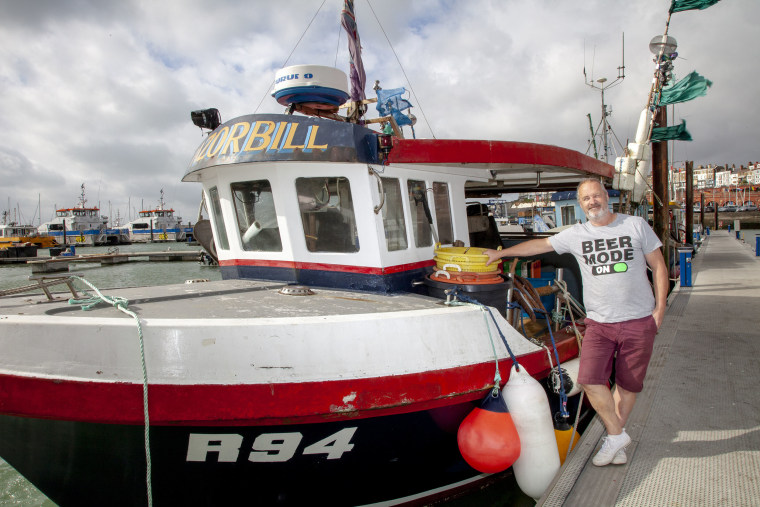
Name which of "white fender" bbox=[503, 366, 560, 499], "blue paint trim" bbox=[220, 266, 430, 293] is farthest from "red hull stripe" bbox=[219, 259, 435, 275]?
"white fender" bbox=[503, 366, 560, 499]

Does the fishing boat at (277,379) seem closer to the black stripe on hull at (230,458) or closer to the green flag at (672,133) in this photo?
the black stripe on hull at (230,458)

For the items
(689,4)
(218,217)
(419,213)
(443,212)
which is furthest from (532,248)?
(689,4)

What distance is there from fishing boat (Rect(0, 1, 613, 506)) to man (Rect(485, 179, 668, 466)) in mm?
482

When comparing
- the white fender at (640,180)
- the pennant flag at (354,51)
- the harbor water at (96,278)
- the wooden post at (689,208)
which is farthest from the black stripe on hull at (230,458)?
the wooden post at (689,208)

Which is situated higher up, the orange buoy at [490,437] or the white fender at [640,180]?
the white fender at [640,180]

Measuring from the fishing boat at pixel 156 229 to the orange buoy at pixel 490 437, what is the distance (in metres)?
88.4

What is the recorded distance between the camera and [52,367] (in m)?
2.69

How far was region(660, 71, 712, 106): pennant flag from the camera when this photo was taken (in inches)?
291

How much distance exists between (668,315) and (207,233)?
671 cm

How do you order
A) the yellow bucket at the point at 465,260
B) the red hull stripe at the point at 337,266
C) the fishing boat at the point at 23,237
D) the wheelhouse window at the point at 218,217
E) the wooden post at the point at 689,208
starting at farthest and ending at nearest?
1. the fishing boat at the point at 23,237
2. the wooden post at the point at 689,208
3. the wheelhouse window at the point at 218,217
4. the red hull stripe at the point at 337,266
5. the yellow bucket at the point at 465,260

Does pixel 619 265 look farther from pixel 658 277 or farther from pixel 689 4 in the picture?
pixel 689 4

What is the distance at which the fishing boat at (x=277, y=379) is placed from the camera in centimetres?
264

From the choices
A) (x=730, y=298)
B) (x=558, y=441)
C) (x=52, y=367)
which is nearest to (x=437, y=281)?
(x=558, y=441)

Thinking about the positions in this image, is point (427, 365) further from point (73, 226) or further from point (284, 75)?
point (73, 226)
